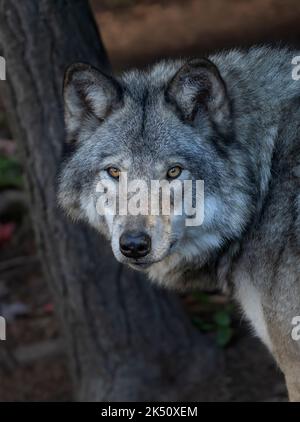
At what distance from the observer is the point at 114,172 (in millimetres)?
3877

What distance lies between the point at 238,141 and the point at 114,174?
2.24ft

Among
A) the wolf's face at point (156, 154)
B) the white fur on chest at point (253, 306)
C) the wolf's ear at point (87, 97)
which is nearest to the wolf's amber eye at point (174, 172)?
the wolf's face at point (156, 154)

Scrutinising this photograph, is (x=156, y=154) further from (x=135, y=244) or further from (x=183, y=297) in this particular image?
A: (x=183, y=297)

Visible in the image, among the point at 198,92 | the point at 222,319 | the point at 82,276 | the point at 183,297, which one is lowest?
the point at 222,319

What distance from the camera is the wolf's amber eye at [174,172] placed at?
3793 mm

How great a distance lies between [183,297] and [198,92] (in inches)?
126

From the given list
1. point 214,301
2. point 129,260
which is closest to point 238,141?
point 129,260

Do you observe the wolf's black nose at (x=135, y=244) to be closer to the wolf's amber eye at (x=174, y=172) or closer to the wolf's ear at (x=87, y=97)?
the wolf's amber eye at (x=174, y=172)

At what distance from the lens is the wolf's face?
375 centimetres

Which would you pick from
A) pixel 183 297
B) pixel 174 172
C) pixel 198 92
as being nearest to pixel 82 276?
pixel 183 297

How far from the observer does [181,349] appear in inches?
232

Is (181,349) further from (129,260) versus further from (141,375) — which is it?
(129,260)

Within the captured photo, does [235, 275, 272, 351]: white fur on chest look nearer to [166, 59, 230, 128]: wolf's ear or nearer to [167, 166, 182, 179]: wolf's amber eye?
[167, 166, 182, 179]: wolf's amber eye

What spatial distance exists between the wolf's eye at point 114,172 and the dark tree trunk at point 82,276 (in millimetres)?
1421
